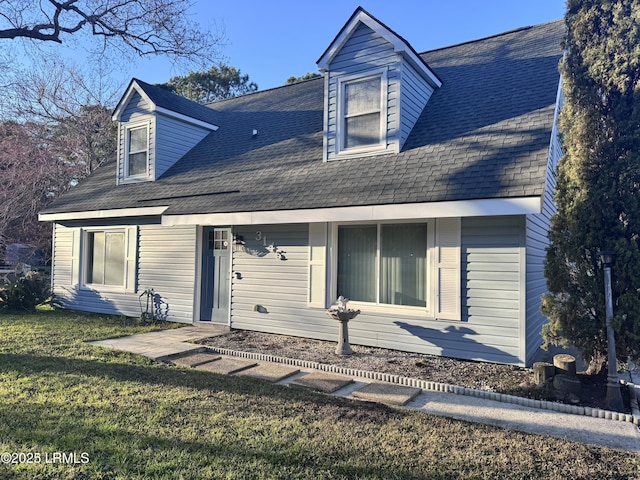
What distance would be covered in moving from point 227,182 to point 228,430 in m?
6.38

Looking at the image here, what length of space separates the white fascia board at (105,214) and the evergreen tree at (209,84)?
22786 mm

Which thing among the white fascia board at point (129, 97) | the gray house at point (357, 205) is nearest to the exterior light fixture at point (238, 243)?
the gray house at point (357, 205)

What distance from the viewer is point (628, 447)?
3631 mm

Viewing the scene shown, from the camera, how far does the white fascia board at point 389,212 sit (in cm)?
552

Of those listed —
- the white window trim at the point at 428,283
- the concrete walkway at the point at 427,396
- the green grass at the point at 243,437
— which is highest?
the white window trim at the point at 428,283

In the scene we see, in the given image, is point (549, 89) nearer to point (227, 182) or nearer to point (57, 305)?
point (227, 182)

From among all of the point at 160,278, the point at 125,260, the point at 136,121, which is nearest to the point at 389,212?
the point at 160,278

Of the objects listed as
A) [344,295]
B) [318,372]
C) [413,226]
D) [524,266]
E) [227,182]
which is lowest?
[318,372]

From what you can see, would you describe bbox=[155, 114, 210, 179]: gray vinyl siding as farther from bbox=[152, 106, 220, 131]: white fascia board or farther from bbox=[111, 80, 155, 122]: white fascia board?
bbox=[111, 80, 155, 122]: white fascia board

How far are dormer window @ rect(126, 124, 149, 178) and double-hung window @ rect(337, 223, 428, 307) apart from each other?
6535 millimetres

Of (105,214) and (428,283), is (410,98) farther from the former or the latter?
(105,214)

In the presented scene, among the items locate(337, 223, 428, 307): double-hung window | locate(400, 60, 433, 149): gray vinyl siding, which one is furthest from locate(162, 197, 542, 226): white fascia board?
locate(400, 60, 433, 149): gray vinyl siding

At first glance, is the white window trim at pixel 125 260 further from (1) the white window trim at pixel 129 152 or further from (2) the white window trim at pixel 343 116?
(2) the white window trim at pixel 343 116

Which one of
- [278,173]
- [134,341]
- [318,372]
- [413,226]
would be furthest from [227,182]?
[318,372]
